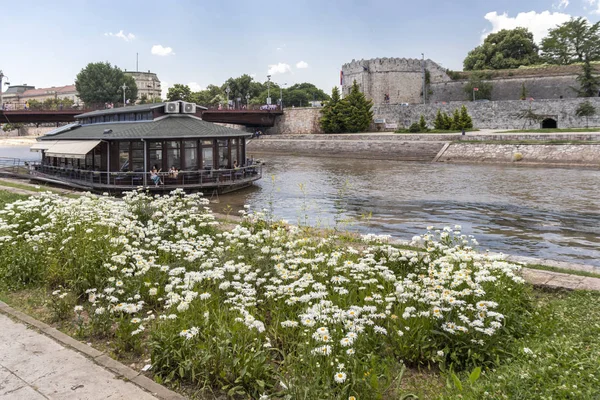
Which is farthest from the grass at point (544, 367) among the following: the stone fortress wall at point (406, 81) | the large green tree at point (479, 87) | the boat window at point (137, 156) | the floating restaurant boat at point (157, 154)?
the stone fortress wall at point (406, 81)

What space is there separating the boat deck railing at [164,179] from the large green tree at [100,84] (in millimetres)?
89154

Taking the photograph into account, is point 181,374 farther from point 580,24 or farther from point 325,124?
point 580,24

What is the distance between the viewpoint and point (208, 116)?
62969 millimetres

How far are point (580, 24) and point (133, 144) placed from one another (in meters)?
72.6

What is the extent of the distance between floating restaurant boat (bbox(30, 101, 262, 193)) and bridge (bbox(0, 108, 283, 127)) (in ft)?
66.6

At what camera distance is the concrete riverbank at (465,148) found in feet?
127

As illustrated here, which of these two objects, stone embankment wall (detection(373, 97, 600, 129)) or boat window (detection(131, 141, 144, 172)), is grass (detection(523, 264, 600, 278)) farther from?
stone embankment wall (detection(373, 97, 600, 129))

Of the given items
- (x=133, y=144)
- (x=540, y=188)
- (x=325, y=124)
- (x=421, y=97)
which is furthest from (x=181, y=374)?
(x=421, y=97)

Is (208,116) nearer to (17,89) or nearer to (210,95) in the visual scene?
(210,95)

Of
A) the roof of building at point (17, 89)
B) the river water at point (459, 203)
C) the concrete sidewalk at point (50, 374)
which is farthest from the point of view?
→ the roof of building at point (17, 89)

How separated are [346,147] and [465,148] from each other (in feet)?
44.7

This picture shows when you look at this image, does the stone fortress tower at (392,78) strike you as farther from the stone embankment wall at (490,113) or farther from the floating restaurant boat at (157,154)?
the floating restaurant boat at (157,154)

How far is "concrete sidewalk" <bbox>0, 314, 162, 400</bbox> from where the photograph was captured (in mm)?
5180

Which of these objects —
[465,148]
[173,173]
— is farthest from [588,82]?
[173,173]
